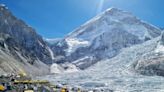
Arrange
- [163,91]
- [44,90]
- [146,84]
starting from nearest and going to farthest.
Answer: [44,90] → [163,91] → [146,84]

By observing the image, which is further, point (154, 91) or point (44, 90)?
point (154, 91)

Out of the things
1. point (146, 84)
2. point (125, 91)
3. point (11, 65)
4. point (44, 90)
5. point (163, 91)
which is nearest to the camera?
point (44, 90)

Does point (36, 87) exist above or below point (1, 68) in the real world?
below

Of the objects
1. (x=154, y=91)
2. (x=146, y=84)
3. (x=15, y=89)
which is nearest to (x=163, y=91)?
(x=154, y=91)

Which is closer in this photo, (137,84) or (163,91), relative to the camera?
(163,91)

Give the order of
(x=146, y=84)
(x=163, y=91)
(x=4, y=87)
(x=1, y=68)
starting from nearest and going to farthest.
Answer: (x=4, y=87) < (x=163, y=91) < (x=146, y=84) < (x=1, y=68)

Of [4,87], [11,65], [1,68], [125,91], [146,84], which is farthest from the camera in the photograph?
[11,65]

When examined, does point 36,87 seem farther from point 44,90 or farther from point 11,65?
point 11,65

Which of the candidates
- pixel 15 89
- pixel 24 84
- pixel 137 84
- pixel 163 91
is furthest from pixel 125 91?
pixel 15 89

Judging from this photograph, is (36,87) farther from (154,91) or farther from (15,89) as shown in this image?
(154,91)
